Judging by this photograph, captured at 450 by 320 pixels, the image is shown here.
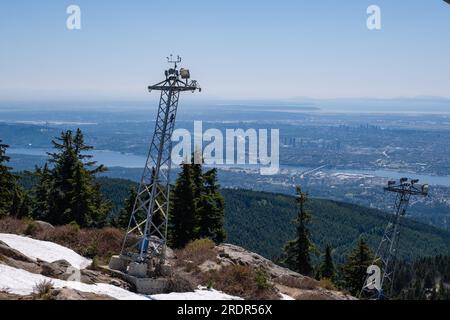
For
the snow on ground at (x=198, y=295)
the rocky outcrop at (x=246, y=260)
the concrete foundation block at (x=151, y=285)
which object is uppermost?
the concrete foundation block at (x=151, y=285)

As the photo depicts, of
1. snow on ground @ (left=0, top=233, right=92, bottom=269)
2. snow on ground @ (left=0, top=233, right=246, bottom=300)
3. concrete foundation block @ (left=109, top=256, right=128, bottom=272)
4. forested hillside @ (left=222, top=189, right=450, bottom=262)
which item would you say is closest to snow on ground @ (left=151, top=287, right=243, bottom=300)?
snow on ground @ (left=0, top=233, right=246, bottom=300)

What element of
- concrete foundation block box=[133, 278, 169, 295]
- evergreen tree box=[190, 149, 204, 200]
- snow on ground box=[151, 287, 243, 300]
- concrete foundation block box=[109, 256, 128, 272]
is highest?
evergreen tree box=[190, 149, 204, 200]

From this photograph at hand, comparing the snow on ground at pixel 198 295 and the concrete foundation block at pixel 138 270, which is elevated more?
the concrete foundation block at pixel 138 270

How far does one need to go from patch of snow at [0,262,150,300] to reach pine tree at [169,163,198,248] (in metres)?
15.2

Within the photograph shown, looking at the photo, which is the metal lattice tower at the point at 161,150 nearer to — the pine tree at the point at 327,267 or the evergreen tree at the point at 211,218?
the evergreen tree at the point at 211,218

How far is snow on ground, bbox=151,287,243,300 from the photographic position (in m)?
15.8

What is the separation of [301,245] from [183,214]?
904cm

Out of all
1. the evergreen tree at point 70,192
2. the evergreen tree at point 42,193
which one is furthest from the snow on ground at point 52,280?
the evergreen tree at point 42,193

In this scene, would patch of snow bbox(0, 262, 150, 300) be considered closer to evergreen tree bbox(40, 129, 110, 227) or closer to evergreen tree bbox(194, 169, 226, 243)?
evergreen tree bbox(40, 129, 110, 227)

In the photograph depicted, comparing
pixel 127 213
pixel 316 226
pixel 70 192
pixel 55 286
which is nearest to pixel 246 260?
pixel 55 286

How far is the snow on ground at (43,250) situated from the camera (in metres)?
18.0

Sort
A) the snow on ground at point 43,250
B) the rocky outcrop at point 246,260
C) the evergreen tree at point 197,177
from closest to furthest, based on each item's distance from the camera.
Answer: the snow on ground at point 43,250
the rocky outcrop at point 246,260
the evergreen tree at point 197,177

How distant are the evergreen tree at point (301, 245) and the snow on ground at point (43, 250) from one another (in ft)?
61.9
